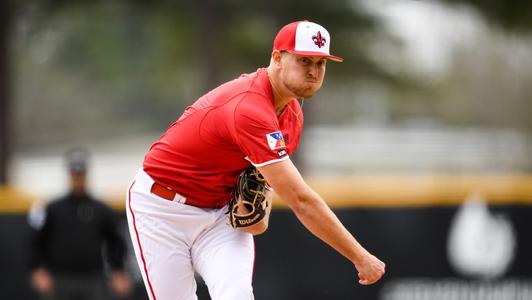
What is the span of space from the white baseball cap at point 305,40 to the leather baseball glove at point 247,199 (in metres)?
0.61

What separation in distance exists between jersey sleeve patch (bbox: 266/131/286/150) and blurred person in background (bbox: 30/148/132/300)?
402 centimetres

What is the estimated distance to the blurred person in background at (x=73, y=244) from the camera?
7.64m

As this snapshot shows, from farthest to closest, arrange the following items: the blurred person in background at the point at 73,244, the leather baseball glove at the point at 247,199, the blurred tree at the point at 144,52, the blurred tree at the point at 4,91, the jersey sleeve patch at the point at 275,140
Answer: the blurred tree at the point at 144,52
the blurred tree at the point at 4,91
the blurred person in background at the point at 73,244
the leather baseball glove at the point at 247,199
the jersey sleeve patch at the point at 275,140

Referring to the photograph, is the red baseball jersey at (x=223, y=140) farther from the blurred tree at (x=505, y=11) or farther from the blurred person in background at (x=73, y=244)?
the blurred tree at (x=505, y=11)

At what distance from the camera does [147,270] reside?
4.29 metres

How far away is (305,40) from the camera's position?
12.7ft

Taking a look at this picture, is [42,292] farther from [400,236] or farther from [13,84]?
[13,84]

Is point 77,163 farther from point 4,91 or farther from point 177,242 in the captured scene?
point 4,91

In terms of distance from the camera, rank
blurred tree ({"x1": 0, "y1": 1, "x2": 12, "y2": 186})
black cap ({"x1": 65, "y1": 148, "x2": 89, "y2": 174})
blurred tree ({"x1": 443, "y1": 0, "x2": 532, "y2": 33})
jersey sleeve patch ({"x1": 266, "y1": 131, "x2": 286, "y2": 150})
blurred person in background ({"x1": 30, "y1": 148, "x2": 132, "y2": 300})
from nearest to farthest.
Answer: jersey sleeve patch ({"x1": 266, "y1": 131, "x2": 286, "y2": 150})
black cap ({"x1": 65, "y1": 148, "x2": 89, "y2": 174})
blurred person in background ({"x1": 30, "y1": 148, "x2": 132, "y2": 300})
blurred tree ({"x1": 0, "y1": 1, "x2": 12, "y2": 186})
blurred tree ({"x1": 443, "y1": 0, "x2": 532, "y2": 33})

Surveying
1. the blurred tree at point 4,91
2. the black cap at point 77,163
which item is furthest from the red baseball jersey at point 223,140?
the blurred tree at point 4,91

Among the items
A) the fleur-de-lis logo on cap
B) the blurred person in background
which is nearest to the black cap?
the blurred person in background

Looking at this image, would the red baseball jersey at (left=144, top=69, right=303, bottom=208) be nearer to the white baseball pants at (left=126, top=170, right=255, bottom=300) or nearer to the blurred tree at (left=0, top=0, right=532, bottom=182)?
the white baseball pants at (left=126, top=170, right=255, bottom=300)

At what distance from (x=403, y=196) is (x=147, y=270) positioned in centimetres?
511

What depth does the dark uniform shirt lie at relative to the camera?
7648mm
